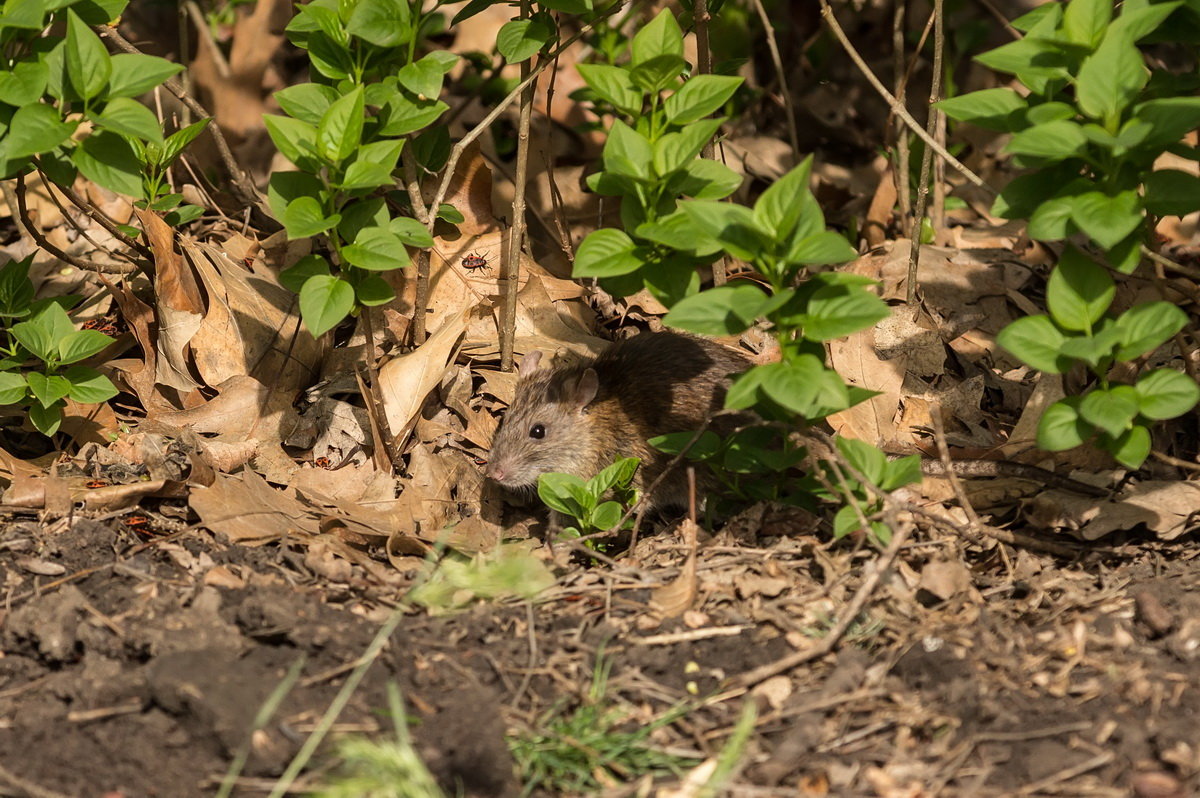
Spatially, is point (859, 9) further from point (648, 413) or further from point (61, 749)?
point (61, 749)

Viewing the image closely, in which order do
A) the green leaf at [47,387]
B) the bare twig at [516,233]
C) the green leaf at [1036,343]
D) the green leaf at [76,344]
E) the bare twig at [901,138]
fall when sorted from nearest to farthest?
the green leaf at [1036,343] < the green leaf at [47,387] < the green leaf at [76,344] < the bare twig at [516,233] < the bare twig at [901,138]

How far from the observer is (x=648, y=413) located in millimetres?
5785

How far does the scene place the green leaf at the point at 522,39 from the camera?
4746 millimetres

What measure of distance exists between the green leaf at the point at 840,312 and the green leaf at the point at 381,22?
1.82m

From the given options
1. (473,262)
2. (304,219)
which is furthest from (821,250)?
(473,262)

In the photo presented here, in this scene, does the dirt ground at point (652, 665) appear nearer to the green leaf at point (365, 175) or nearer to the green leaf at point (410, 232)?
the green leaf at point (410, 232)

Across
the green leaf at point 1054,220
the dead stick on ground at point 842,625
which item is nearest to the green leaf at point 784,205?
the green leaf at point 1054,220

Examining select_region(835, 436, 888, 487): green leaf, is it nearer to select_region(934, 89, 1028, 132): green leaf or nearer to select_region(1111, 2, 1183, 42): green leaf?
select_region(934, 89, 1028, 132): green leaf

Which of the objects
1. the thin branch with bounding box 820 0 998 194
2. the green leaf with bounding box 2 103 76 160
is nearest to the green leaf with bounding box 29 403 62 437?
the green leaf with bounding box 2 103 76 160

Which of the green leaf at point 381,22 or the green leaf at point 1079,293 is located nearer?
the green leaf at point 1079,293

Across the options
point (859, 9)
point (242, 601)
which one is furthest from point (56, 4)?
point (859, 9)

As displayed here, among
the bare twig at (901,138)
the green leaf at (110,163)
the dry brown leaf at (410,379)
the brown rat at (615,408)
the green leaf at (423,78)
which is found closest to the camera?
the green leaf at (110,163)

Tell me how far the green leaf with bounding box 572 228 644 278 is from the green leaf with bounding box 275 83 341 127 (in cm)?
107

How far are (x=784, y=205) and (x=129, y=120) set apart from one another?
220 cm
